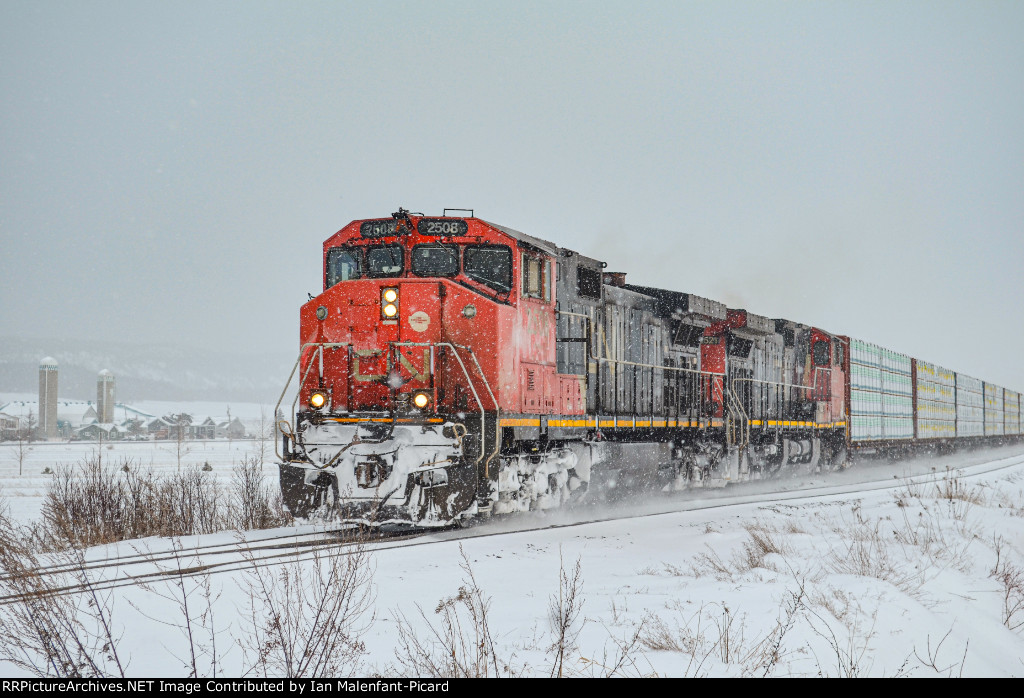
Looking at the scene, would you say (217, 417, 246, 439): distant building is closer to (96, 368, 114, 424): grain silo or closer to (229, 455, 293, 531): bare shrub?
(96, 368, 114, 424): grain silo

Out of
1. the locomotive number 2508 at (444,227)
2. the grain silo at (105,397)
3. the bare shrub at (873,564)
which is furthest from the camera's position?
the grain silo at (105,397)

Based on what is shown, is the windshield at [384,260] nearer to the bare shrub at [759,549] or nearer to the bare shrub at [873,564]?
the bare shrub at [759,549]

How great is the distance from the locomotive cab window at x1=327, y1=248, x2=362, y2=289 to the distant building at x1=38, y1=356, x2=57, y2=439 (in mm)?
95208

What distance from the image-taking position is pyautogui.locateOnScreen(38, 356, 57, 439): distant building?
93.6 meters

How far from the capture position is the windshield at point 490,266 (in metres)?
10.4

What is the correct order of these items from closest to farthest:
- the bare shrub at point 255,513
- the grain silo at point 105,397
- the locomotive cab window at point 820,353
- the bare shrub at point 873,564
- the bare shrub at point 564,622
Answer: the bare shrub at point 564,622 < the bare shrub at point 873,564 < the bare shrub at point 255,513 < the locomotive cab window at point 820,353 < the grain silo at point 105,397

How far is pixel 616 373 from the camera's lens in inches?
529

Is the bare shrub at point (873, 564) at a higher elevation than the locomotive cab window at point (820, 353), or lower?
lower

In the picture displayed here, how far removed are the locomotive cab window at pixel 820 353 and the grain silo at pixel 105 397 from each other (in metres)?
92.5

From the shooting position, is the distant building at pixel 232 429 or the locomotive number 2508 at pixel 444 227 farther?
the distant building at pixel 232 429

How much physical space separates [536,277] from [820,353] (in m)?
14.6

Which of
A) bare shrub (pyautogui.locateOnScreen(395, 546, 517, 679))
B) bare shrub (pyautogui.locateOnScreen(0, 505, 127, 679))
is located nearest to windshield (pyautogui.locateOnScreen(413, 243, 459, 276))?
bare shrub (pyautogui.locateOnScreen(395, 546, 517, 679))

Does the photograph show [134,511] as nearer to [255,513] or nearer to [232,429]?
[255,513]

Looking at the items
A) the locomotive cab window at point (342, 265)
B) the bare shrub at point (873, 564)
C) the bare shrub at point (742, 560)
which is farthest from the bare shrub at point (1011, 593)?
the locomotive cab window at point (342, 265)
